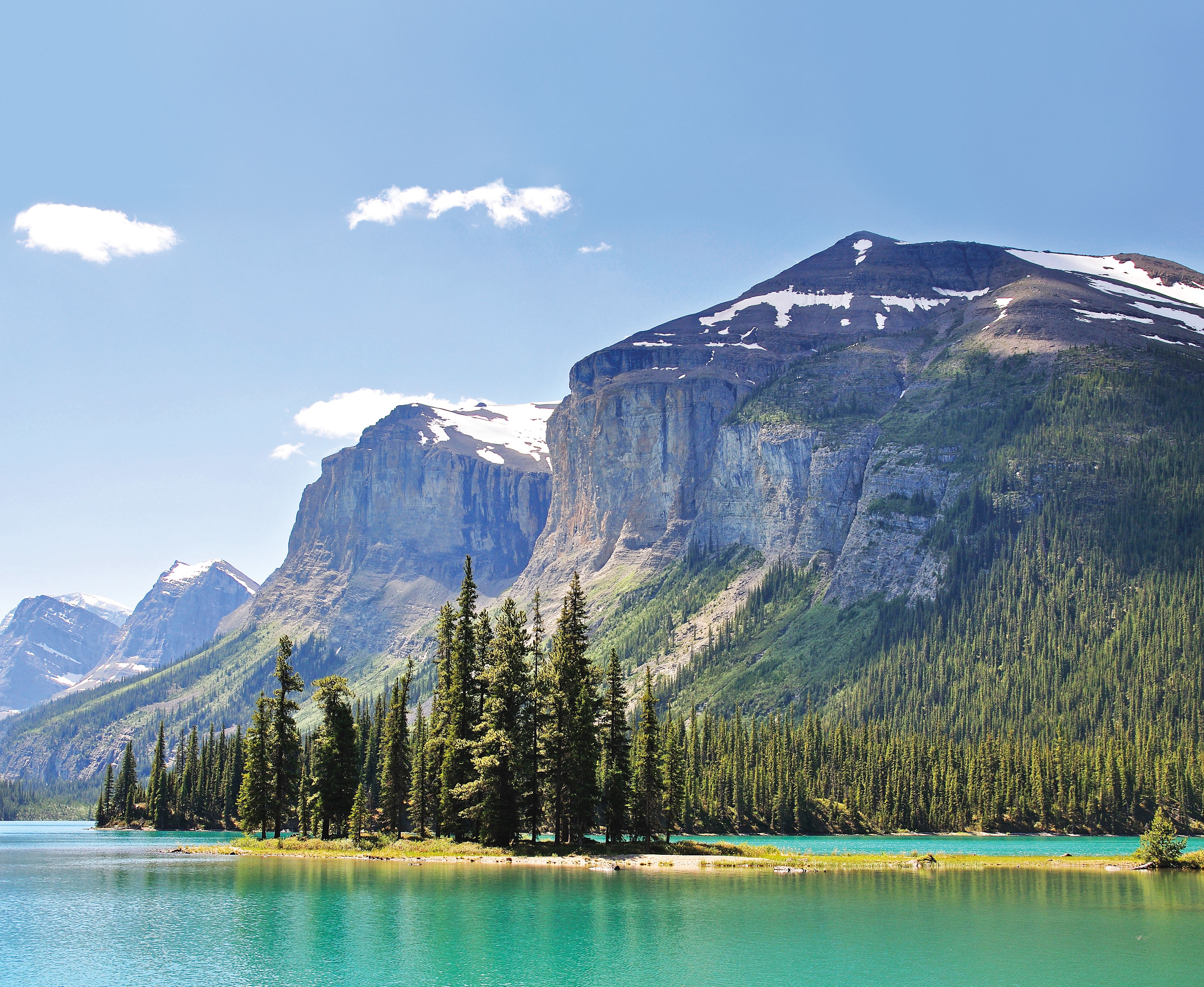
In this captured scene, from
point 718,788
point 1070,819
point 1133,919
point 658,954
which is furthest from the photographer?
point 1070,819

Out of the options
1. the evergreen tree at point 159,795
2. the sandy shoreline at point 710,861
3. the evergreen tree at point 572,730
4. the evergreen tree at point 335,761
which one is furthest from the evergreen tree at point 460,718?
the evergreen tree at point 159,795

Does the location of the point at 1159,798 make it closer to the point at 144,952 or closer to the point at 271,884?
the point at 271,884

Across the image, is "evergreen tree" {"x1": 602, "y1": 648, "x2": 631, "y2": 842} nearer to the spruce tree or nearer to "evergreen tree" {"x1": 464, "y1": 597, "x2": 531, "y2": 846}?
"evergreen tree" {"x1": 464, "y1": 597, "x2": 531, "y2": 846}

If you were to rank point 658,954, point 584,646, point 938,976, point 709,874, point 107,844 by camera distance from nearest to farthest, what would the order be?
point 938,976 → point 658,954 → point 709,874 → point 584,646 → point 107,844

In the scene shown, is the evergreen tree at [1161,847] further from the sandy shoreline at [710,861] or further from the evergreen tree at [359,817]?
the evergreen tree at [359,817]

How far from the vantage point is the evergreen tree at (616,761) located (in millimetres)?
80688

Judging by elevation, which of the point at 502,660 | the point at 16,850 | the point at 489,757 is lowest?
the point at 16,850

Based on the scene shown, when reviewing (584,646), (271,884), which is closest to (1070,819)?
(584,646)

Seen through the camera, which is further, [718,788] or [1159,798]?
[1159,798]

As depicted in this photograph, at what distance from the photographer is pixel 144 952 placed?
42281mm

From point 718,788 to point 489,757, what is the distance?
259 ft

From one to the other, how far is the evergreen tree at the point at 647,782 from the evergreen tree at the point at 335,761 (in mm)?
23507

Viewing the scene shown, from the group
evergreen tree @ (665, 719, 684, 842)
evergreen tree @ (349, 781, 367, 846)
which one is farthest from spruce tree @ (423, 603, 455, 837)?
evergreen tree @ (665, 719, 684, 842)

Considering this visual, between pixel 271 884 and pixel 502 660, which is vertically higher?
pixel 502 660
